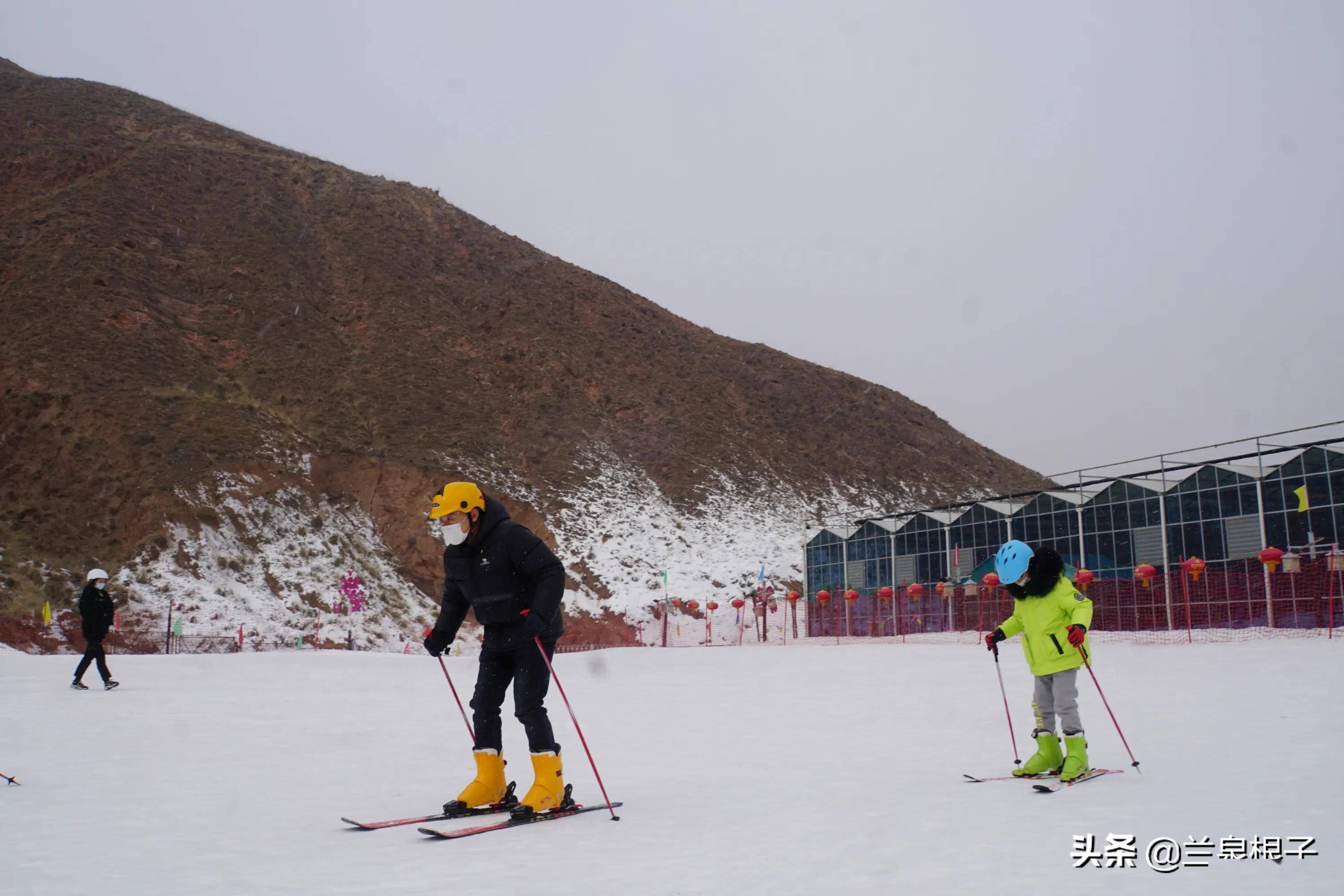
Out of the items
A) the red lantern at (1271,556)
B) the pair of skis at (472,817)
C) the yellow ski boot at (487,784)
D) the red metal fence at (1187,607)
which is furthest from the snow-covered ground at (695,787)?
the red lantern at (1271,556)

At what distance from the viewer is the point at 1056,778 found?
805 centimetres

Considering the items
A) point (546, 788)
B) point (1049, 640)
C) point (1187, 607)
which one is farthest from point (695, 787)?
point (1187, 607)

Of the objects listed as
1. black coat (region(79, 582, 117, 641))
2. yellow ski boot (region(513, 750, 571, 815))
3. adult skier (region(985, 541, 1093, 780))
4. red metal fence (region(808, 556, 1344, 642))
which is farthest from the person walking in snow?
red metal fence (region(808, 556, 1344, 642))

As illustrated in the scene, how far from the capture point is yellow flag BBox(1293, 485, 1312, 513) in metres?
28.9

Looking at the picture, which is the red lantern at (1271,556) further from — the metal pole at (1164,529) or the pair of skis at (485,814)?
the pair of skis at (485,814)

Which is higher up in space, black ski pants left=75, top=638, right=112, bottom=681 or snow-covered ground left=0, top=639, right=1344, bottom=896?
black ski pants left=75, top=638, right=112, bottom=681

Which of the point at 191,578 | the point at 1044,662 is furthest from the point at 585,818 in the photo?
the point at 191,578

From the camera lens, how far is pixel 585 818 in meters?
7.09

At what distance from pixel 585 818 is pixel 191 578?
39.0 m

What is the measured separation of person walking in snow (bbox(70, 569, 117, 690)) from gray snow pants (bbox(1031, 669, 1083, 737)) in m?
14.1

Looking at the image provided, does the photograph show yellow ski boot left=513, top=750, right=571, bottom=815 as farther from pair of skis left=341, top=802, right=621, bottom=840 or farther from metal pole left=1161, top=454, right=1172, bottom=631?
metal pole left=1161, top=454, right=1172, bottom=631

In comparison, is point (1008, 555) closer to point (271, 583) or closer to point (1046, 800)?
point (1046, 800)

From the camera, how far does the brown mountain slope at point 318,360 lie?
159ft

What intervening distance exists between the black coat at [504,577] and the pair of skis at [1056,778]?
11.5 feet
